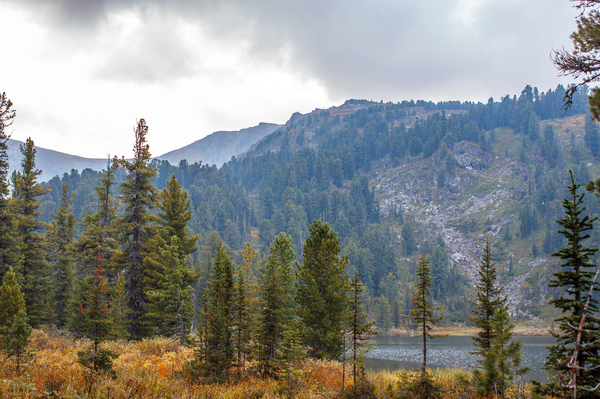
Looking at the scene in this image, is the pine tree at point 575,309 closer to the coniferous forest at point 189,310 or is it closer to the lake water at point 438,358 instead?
the coniferous forest at point 189,310

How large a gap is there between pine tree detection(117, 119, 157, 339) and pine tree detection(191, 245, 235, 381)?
17.9 metres

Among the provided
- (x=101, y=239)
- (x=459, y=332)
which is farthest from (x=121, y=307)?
(x=459, y=332)

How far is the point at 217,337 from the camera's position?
1507 centimetres

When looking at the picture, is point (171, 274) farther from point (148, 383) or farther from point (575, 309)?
point (575, 309)

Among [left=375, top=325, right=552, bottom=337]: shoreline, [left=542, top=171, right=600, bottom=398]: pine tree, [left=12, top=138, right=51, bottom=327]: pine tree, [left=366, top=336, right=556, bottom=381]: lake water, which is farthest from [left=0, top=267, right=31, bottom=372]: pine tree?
[left=375, top=325, right=552, bottom=337]: shoreline

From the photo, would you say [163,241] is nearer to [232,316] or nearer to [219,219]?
[232,316]

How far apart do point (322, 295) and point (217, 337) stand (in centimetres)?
1417

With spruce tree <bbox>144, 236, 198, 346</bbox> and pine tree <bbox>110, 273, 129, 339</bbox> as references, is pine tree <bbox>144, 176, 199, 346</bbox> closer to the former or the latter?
spruce tree <bbox>144, 236, 198, 346</bbox>

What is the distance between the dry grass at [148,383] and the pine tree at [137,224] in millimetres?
8624

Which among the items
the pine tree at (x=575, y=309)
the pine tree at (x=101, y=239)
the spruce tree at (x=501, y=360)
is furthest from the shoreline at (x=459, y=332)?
the pine tree at (x=575, y=309)

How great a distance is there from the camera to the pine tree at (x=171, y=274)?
2728 centimetres

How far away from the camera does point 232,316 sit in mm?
16422

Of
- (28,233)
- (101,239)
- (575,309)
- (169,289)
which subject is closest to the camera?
(575,309)

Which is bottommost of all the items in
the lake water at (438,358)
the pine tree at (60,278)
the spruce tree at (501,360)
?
the lake water at (438,358)
